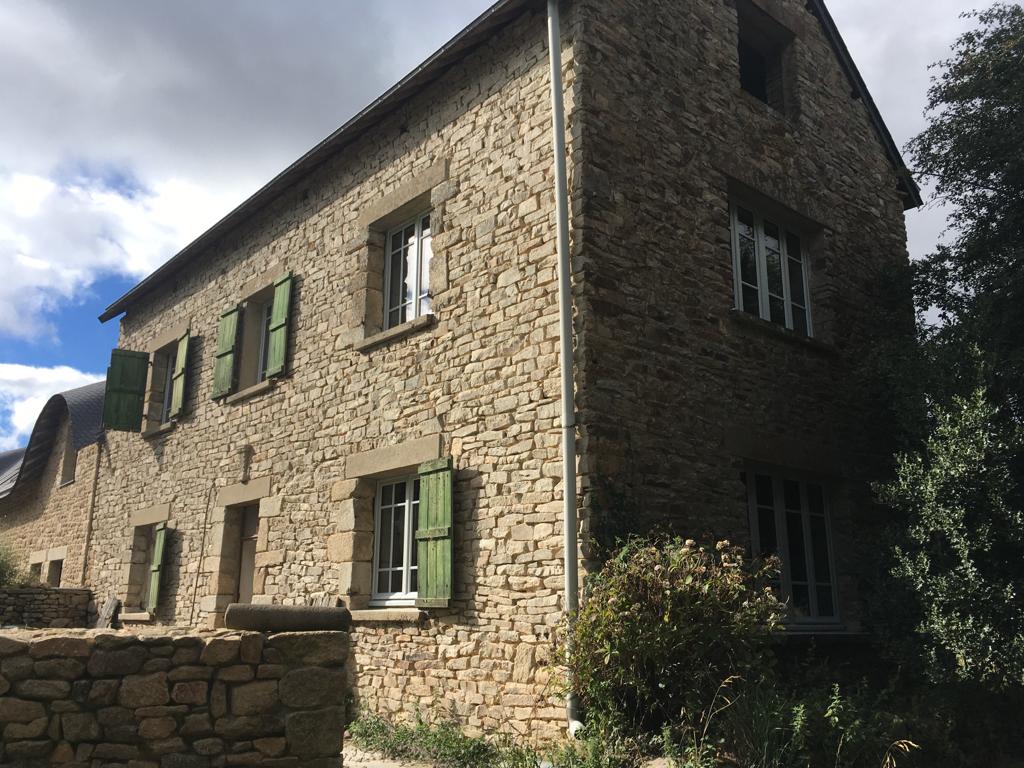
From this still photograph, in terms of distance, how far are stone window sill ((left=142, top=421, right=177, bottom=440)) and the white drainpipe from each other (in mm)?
7208

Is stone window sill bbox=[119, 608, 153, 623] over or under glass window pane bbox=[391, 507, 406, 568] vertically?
under

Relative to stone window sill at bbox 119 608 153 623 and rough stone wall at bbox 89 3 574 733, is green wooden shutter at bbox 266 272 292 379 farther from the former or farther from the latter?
stone window sill at bbox 119 608 153 623

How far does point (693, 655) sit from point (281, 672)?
2.44m

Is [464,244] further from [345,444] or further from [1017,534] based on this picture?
[1017,534]

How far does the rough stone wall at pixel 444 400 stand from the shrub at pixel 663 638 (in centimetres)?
63

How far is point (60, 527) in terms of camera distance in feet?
47.9

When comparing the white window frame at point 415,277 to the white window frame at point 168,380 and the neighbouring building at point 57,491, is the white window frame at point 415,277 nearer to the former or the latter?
the white window frame at point 168,380

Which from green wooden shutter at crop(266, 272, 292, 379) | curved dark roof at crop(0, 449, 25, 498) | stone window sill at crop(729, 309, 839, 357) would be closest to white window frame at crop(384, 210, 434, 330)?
green wooden shutter at crop(266, 272, 292, 379)

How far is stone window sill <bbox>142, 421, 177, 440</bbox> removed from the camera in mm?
11461

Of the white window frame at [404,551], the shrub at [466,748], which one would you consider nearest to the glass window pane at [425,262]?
the white window frame at [404,551]

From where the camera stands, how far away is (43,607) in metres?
12.3

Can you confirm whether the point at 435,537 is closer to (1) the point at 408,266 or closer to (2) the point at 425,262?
(2) the point at 425,262

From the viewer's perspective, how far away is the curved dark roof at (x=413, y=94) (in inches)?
293

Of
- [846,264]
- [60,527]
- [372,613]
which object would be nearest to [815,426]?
[846,264]
